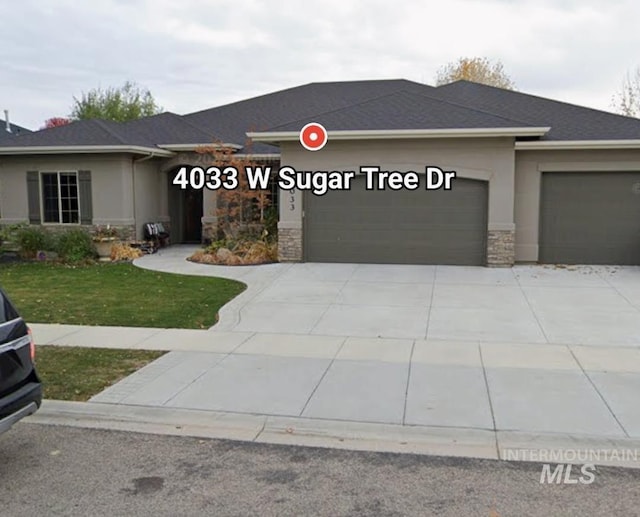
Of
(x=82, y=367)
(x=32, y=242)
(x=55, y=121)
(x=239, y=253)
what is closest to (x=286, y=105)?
(x=239, y=253)

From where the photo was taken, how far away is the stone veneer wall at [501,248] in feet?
50.1

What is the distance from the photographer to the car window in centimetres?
474

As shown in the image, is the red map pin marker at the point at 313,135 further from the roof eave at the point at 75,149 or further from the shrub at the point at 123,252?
the shrub at the point at 123,252

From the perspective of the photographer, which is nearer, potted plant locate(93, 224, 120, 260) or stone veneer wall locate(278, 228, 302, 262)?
stone veneer wall locate(278, 228, 302, 262)

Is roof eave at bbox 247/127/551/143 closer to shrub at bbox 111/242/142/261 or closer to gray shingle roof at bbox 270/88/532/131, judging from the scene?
gray shingle roof at bbox 270/88/532/131

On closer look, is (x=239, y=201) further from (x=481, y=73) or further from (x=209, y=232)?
(x=481, y=73)

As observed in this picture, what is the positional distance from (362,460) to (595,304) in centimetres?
770

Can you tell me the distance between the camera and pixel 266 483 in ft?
15.2

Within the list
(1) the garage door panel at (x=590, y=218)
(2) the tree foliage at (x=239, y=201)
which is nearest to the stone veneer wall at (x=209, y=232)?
(2) the tree foliage at (x=239, y=201)

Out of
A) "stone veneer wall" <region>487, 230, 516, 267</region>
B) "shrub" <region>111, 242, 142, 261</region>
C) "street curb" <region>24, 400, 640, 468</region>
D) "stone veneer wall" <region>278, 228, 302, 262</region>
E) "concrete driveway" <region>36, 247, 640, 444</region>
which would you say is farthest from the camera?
"shrub" <region>111, 242, 142, 261</region>

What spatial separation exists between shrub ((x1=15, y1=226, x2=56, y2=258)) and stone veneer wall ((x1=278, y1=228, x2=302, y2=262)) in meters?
7.25

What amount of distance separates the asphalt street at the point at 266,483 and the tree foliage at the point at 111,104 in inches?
1497

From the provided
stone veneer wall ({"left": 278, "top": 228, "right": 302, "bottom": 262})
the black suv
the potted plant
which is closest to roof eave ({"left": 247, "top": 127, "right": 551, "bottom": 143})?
stone veneer wall ({"left": 278, "top": 228, "right": 302, "bottom": 262})

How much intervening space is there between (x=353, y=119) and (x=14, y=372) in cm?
1259
